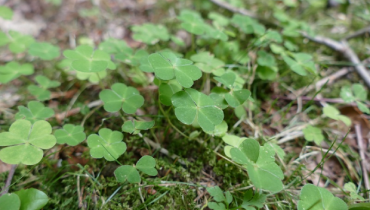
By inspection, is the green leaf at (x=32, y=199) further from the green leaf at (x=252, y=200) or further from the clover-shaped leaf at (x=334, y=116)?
the clover-shaped leaf at (x=334, y=116)

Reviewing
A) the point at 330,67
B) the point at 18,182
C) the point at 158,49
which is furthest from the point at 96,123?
the point at 330,67

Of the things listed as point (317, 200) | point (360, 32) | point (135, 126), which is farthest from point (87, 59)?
point (360, 32)

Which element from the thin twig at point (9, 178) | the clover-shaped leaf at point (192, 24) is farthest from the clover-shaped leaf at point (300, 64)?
the thin twig at point (9, 178)

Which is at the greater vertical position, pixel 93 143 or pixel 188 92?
pixel 188 92

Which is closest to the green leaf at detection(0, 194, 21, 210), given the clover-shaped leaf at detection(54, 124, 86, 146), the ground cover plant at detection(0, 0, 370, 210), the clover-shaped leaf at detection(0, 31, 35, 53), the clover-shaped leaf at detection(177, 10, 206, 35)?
the ground cover plant at detection(0, 0, 370, 210)

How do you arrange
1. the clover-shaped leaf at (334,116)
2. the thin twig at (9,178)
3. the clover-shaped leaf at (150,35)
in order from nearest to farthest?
the thin twig at (9,178) → the clover-shaped leaf at (334,116) → the clover-shaped leaf at (150,35)

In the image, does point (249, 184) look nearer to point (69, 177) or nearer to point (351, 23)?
point (69, 177)

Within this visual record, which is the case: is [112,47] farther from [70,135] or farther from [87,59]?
[70,135]
